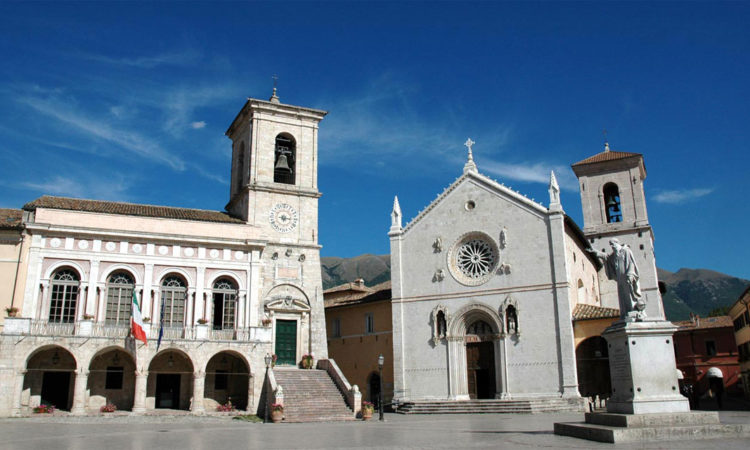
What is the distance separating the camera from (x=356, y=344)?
40.3 meters

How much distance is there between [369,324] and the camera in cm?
3975

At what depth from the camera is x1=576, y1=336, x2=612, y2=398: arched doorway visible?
3117 cm

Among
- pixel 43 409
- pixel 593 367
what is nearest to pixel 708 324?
pixel 593 367

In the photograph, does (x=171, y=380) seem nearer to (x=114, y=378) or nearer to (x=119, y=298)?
(x=114, y=378)

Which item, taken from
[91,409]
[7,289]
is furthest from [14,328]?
[91,409]

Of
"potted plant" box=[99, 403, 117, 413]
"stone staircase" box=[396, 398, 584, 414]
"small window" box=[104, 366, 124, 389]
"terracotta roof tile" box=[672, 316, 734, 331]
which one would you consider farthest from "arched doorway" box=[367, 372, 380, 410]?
"terracotta roof tile" box=[672, 316, 734, 331]

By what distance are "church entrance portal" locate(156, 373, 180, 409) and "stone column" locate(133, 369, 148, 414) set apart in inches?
75.8

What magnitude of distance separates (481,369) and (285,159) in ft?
51.4

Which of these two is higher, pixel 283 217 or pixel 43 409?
pixel 283 217

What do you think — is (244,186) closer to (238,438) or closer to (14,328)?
(14,328)

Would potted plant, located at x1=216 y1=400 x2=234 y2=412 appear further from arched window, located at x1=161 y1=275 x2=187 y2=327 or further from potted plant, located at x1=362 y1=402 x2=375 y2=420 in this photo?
potted plant, located at x1=362 y1=402 x2=375 y2=420

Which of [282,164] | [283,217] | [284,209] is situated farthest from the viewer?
[282,164]

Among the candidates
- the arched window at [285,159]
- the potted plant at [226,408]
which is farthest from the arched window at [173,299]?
the arched window at [285,159]

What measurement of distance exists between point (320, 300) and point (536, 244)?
11.7 m
